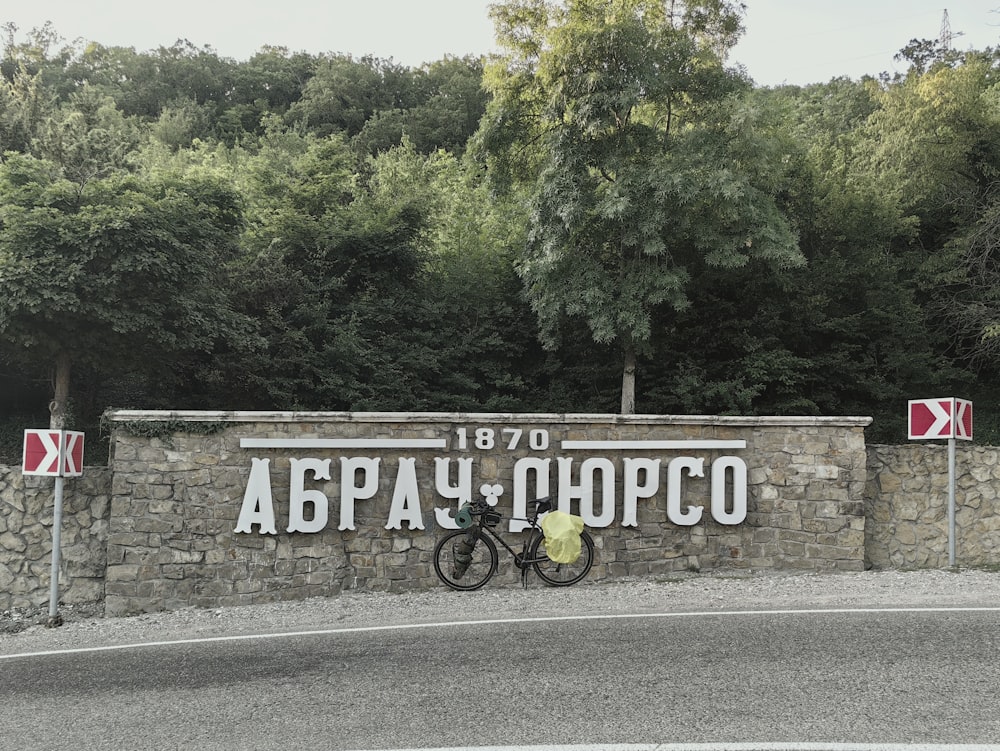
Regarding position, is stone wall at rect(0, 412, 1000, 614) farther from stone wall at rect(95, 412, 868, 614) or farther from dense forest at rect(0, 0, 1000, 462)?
dense forest at rect(0, 0, 1000, 462)

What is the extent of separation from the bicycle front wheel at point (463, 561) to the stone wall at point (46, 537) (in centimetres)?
412

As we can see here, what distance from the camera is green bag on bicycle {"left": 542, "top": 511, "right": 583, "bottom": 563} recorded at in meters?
9.01

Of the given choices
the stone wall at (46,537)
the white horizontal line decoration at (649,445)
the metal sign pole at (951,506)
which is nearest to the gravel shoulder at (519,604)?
the stone wall at (46,537)

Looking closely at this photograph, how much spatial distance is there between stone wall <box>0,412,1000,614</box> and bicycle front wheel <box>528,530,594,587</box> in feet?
0.87

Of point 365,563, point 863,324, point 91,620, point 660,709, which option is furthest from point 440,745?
point 863,324

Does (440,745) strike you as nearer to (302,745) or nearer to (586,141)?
(302,745)

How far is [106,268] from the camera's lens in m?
15.3

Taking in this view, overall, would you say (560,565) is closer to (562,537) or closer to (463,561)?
(562,537)

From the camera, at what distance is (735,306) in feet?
73.3

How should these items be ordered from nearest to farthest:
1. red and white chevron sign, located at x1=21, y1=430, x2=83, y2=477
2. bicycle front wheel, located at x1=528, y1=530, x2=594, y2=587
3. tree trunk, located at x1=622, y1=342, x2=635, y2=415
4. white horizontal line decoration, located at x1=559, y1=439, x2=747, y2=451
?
red and white chevron sign, located at x1=21, y1=430, x2=83, y2=477, bicycle front wheel, located at x1=528, y1=530, x2=594, y2=587, white horizontal line decoration, located at x1=559, y1=439, x2=747, y2=451, tree trunk, located at x1=622, y1=342, x2=635, y2=415

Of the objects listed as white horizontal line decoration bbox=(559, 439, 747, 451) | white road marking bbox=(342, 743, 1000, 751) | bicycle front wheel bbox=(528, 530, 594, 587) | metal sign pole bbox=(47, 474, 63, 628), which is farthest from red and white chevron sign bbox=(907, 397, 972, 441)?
metal sign pole bbox=(47, 474, 63, 628)

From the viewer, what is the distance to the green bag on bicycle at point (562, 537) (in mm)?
9008

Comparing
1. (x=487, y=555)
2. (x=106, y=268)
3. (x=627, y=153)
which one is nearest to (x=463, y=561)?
(x=487, y=555)

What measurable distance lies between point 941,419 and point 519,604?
6.05 meters
